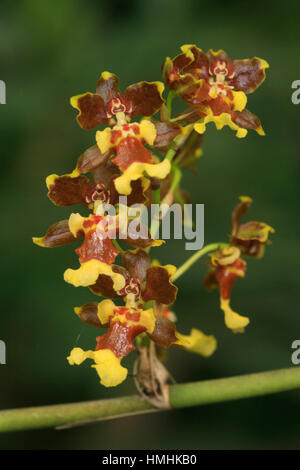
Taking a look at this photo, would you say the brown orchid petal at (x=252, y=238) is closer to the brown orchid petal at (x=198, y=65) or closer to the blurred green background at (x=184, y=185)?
the brown orchid petal at (x=198, y=65)

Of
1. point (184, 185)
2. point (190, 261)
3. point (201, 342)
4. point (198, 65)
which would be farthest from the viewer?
point (184, 185)

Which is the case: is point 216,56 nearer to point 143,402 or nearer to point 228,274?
point 228,274

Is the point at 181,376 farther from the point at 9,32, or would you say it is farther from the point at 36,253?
the point at 9,32

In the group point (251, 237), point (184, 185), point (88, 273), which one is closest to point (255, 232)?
point (251, 237)

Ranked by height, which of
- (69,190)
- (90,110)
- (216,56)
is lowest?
(69,190)

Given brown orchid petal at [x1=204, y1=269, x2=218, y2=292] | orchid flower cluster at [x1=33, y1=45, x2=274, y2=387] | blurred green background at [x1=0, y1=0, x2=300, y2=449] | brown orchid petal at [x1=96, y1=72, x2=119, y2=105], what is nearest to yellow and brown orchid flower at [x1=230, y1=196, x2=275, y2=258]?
brown orchid petal at [x1=204, y1=269, x2=218, y2=292]

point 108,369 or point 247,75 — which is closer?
point 108,369

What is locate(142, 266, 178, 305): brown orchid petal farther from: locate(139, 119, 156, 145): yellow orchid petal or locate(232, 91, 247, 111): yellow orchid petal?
locate(232, 91, 247, 111): yellow orchid petal

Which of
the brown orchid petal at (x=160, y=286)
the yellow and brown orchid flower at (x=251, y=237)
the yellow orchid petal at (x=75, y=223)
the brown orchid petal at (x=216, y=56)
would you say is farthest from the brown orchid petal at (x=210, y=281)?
the brown orchid petal at (x=216, y=56)
